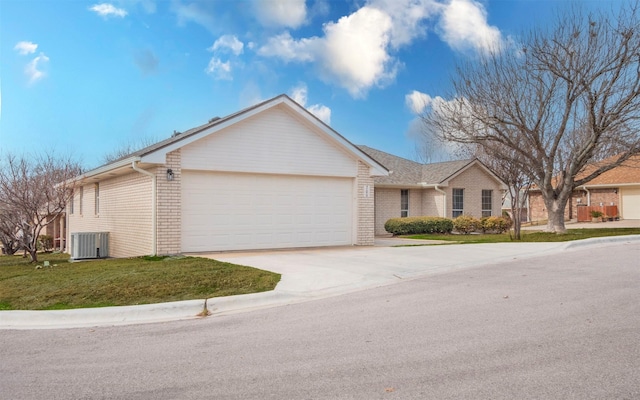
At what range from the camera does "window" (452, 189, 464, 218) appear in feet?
87.6

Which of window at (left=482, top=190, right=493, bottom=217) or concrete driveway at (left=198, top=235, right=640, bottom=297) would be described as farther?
window at (left=482, top=190, right=493, bottom=217)

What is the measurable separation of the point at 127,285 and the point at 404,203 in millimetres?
19567

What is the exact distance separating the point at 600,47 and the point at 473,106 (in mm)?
4924

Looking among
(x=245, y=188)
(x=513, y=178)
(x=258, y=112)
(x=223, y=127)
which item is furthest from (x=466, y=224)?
(x=223, y=127)

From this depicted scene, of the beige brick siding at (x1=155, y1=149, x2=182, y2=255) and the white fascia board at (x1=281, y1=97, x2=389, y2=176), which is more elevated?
the white fascia board at (x1=281, y1=97, x2=389, y2=176)

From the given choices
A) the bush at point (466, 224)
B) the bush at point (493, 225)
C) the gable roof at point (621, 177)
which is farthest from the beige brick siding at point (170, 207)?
the gable roof at point (621, 177)

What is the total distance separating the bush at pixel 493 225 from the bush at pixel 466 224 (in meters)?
0.29

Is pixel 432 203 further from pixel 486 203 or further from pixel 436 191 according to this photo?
Answer: pixel 486 203

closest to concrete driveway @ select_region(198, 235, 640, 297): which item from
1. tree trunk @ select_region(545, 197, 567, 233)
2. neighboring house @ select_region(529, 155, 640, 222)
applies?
tree trunk @ select_region(545, 197, 567, 233)

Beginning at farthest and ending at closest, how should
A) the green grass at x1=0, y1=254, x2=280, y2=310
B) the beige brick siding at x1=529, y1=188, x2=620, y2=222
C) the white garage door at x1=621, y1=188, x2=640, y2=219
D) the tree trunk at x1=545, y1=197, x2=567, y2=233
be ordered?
the beige brick siding at x1=529, y1=188, x2=620, y2=222 → the white garage door at x1=621, y1=188, x2=640, y2=219 → the tree trunk at x1=545, y1=197, x2=567, y2=233 → the green grass at x1=0, y1=254, x2=280, y2=310

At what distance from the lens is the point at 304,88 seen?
23031 mm

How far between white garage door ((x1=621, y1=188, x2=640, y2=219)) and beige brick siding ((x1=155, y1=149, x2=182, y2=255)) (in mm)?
32819

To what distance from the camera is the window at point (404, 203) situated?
26.2 metres

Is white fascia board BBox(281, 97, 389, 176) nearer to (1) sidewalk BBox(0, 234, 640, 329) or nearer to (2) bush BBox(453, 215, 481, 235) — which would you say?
(1) sidewalk BBox(0, 234, 640, 329)
